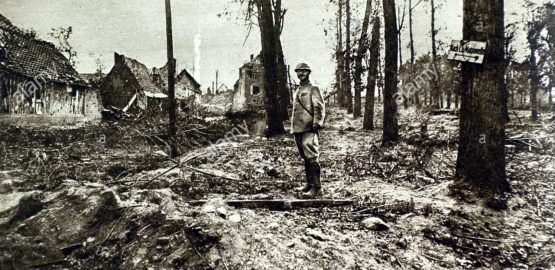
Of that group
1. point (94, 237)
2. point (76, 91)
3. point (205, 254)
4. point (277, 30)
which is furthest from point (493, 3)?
point (76, 91)

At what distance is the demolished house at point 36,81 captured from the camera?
45.6 feet

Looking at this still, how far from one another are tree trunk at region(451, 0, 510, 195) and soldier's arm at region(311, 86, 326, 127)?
1.98 m

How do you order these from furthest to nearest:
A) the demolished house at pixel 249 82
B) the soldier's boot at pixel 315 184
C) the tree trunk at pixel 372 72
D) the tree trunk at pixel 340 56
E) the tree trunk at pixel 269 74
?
the demolished house at pixel 249 82, the tree trunk at pixel 340 56, the tree trunk at pixel 372 72, the tree trunk at pixel 269 74, the soldier's boot at pixel 315 184

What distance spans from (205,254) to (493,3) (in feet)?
15.1

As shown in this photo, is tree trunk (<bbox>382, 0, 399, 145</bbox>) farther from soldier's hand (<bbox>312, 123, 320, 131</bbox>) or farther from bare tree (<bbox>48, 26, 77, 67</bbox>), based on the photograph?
bare tree (<bbox>48, 26, 77, 67</bbox>)

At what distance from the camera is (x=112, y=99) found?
34.3 meters

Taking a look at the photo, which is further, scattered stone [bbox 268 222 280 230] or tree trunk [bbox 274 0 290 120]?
tree trunk [bbox 274 0 290 120]

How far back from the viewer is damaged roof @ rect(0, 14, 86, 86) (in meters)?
Result: 14.3

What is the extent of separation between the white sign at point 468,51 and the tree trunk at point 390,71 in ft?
15.5

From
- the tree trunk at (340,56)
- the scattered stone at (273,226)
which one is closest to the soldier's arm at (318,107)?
the scattered stone at (273,226)

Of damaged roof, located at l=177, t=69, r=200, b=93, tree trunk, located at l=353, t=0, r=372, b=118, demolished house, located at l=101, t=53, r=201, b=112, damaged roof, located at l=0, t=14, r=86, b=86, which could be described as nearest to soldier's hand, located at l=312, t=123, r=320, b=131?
tree trunk, located at l=353, t=0, r=372, b=118

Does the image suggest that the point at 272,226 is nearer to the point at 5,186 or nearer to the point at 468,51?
the point at 468,51

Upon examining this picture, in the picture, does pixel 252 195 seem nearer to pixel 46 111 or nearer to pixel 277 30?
pixel 277 30

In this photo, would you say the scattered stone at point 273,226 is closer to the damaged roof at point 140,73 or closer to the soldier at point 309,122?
the soldier at point 309,122
